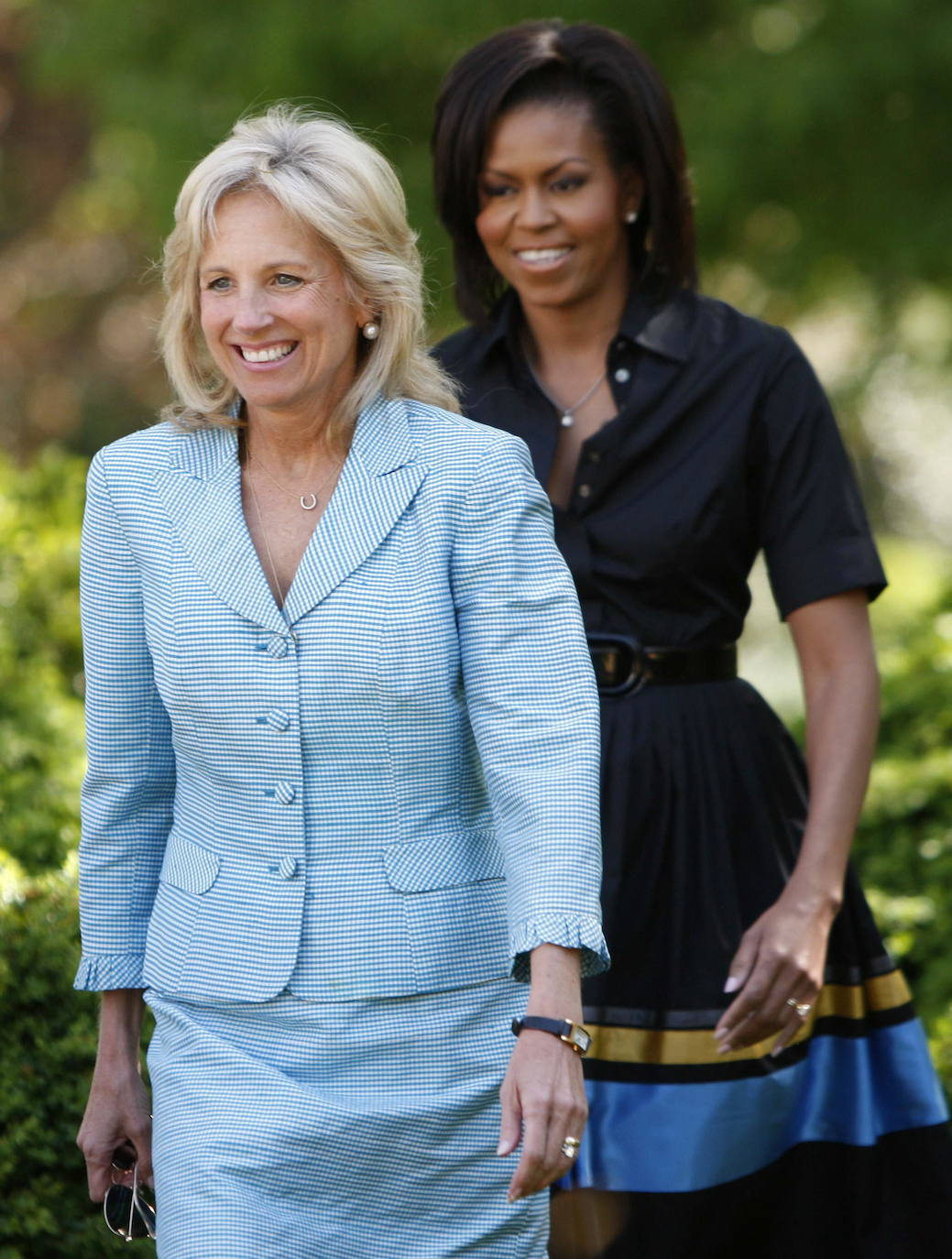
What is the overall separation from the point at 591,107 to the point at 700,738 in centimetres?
116

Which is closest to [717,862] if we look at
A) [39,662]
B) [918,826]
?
[918,826]

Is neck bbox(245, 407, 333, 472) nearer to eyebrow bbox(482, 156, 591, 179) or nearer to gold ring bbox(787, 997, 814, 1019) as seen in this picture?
eyebrow bbox(482, 156, 591, 179)

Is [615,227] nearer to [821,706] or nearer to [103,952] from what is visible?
[821,706]

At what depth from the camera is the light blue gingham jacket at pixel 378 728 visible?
2361 mm

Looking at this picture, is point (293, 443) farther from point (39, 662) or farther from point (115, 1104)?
point (39, 662)

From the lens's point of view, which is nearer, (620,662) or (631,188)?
(620,662)

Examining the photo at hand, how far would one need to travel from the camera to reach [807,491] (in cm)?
323

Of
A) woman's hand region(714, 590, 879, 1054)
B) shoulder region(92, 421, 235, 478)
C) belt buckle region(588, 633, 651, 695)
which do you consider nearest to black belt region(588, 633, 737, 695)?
belt buckle region(588, 633, 651, 695)

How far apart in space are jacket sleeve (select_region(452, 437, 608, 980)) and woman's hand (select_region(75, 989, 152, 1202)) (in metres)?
0.64

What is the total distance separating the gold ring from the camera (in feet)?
10.2

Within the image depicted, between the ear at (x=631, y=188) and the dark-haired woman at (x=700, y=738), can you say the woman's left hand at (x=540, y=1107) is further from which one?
the ear at (x=631, y=188)

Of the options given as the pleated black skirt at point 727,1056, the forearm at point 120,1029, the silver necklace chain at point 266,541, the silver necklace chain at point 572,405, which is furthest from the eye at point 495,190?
the forearm at point 120,1029

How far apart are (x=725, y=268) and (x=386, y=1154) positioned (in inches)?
307

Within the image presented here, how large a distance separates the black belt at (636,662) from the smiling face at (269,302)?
0.90m
